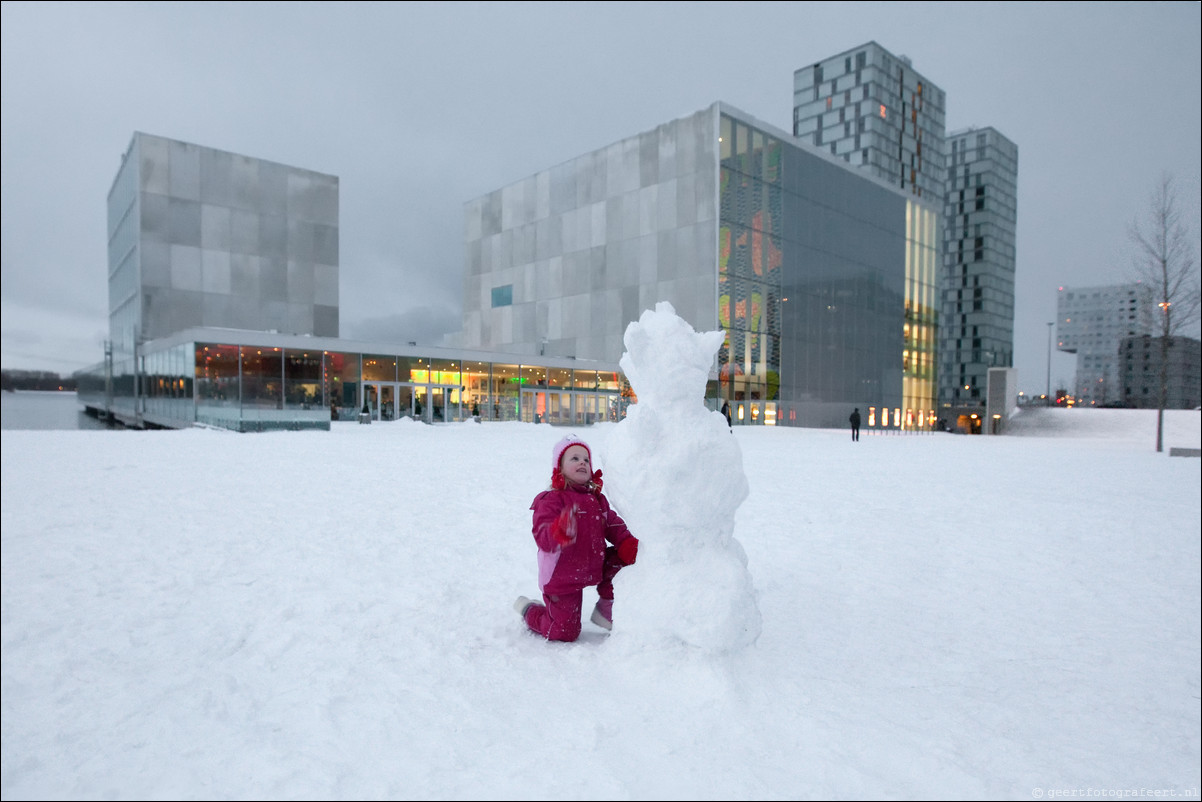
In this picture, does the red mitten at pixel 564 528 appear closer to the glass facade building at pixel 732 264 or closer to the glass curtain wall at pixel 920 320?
the glass facade building at pixel 732 264

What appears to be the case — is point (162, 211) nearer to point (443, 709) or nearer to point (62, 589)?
point (62, 589)

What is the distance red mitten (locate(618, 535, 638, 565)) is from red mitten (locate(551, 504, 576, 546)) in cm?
45

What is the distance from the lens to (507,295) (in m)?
48.8

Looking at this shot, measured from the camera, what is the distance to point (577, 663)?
11.8 feet

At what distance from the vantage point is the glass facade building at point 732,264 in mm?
37188

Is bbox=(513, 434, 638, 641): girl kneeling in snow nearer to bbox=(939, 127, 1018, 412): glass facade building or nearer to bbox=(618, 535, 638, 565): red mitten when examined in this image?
bbox=(618, 535, 638, 565): red mitten

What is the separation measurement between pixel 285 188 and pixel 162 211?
7562 millimetres

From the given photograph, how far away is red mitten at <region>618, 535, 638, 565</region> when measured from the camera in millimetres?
3863

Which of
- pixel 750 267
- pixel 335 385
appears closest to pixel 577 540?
pixel 335 385

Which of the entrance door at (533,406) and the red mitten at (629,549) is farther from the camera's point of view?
the entrance door at (533,406)

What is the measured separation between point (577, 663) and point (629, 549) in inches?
29.6

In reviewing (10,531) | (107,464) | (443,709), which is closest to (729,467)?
(443,709)

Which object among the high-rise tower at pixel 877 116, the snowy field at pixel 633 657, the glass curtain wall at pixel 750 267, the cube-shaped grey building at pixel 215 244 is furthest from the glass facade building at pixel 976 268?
the snowy field at pixel 633 657

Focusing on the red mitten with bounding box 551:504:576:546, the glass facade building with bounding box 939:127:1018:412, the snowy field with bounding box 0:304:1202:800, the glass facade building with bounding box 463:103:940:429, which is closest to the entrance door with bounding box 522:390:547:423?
the glass facade building with bounding box 463:103:940:429
